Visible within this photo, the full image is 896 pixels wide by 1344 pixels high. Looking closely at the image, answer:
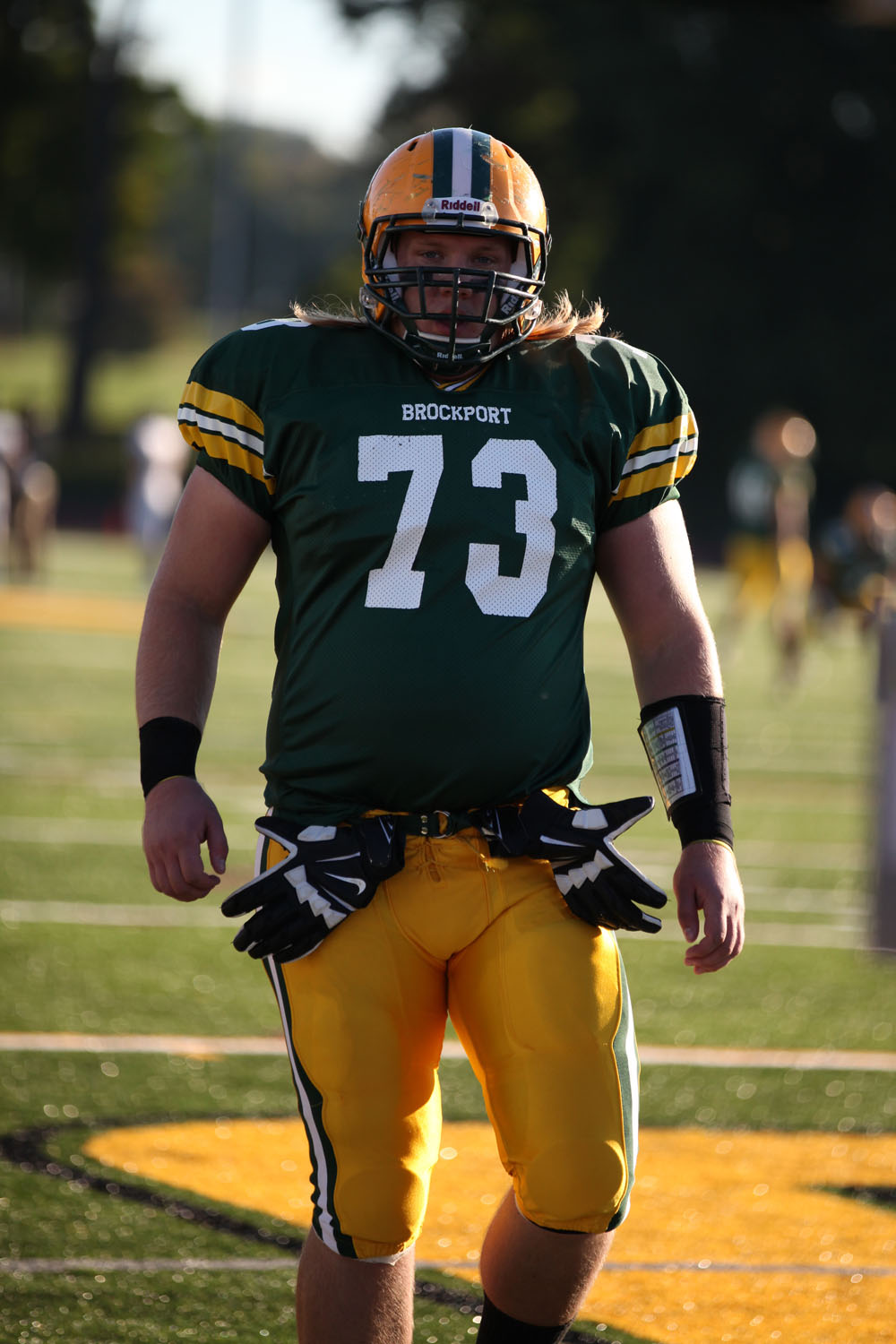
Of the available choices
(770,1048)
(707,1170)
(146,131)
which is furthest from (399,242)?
(146,131)

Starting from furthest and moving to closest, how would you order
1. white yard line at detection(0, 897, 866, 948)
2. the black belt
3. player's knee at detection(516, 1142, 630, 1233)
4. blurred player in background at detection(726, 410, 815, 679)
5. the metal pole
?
blurred player in background at detection(726, 410, 815, 679) < white yard line at detection(0, 897, 866, 948) < the metal pole < the black belt < player's knee at detection(516, 1142, 630, 1233)

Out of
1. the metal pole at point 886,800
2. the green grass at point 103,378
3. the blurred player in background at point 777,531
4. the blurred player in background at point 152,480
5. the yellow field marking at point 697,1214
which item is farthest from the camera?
the green grass at point 103,378

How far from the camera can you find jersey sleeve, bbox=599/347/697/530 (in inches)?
110

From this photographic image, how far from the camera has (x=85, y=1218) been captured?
389 cm

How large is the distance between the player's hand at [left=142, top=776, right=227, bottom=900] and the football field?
112 centimetres

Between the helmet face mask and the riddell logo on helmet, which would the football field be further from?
the riddell logo on helmet

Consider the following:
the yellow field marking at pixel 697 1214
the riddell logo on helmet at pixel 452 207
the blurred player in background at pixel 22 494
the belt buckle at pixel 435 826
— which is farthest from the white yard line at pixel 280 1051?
the blurred player in background at pixel 22 494

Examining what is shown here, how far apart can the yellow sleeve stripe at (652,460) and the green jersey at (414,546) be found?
0.07 feet

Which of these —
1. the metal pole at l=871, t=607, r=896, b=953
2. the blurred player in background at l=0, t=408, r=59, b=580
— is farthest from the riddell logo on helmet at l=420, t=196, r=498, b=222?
the blurred player in background at l=0, t=408, r=59, b=580

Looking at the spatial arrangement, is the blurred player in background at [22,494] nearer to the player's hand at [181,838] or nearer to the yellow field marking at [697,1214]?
the yellow field marking at [697,1214]

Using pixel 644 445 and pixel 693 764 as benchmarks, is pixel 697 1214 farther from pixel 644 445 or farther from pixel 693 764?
pixel 644 445

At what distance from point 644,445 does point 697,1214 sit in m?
1.93

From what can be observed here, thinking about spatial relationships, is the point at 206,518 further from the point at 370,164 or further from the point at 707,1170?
the point at 370,164

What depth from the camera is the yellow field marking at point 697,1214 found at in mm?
3512
